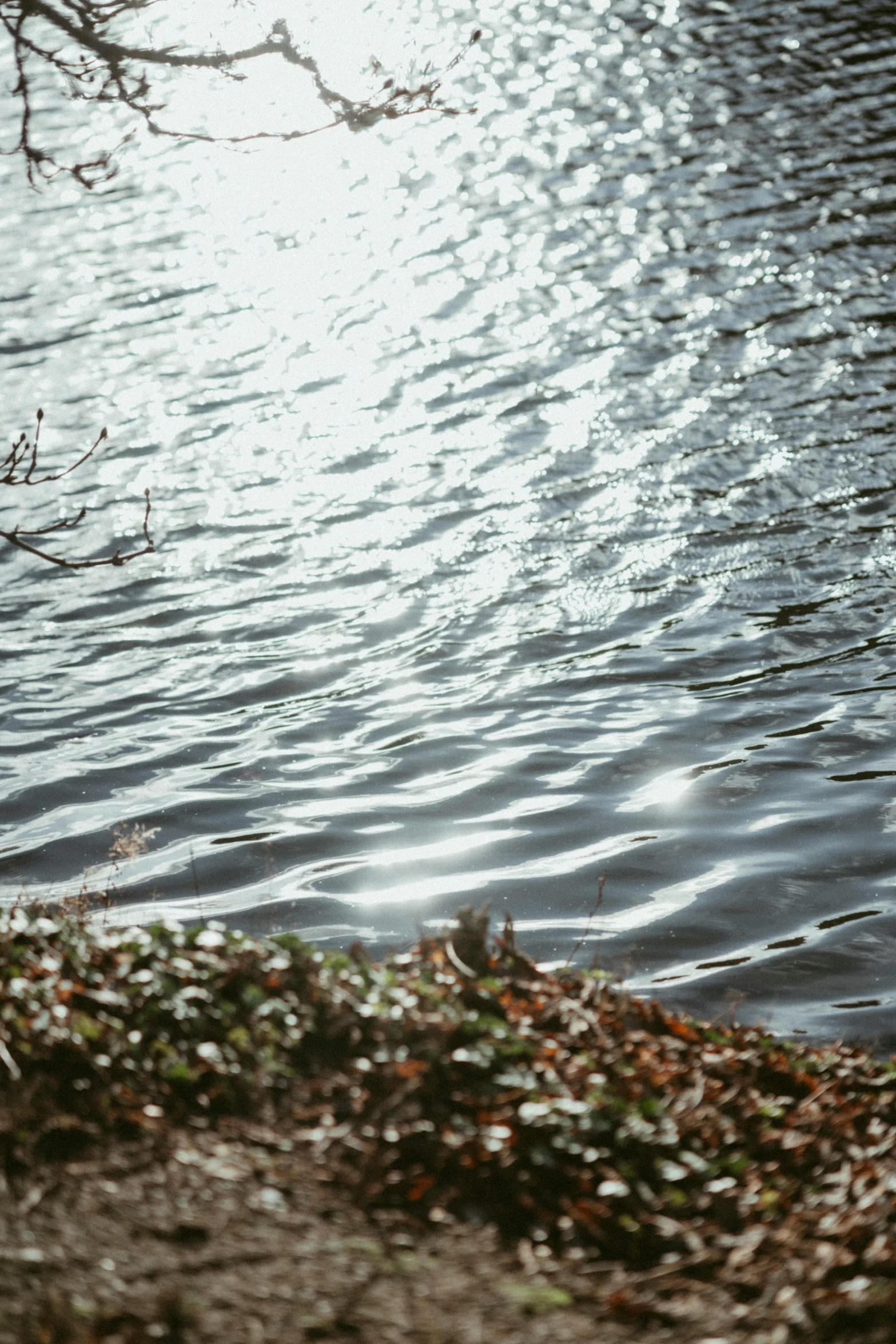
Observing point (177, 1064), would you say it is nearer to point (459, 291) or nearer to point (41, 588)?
point (41, 588)

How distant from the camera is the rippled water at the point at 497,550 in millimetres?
7660

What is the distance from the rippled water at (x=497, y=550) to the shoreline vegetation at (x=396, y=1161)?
1703 millimetres

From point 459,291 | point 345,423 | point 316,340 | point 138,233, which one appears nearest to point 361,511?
point 345,423

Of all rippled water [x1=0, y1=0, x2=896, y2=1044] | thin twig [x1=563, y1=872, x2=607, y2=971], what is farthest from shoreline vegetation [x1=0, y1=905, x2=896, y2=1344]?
rippled water [x1=0, y1=0, x2=896, y2=1044]

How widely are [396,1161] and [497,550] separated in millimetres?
7897

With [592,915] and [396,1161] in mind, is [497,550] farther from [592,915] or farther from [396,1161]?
[396,1161]

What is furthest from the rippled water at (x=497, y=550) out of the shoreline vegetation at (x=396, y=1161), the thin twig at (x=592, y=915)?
the shoreline vegetation at (x=396, y=1161)

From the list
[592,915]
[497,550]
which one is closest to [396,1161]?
[592,915]

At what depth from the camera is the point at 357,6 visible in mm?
31062

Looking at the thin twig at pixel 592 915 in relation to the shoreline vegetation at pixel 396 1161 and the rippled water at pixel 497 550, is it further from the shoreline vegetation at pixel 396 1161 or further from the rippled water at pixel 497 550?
the shoreline vegetation at pixel 396 1161

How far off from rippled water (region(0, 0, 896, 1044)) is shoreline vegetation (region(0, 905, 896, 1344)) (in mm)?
1703

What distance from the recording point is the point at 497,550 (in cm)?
1167

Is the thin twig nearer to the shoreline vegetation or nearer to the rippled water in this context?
the rippled water

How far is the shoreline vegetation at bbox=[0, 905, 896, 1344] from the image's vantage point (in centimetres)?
359
